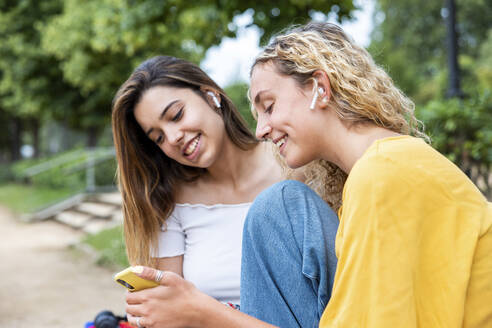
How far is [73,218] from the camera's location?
1025cm

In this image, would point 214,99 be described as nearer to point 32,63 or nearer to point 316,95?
point 316,95

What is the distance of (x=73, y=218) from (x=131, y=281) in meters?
9.20

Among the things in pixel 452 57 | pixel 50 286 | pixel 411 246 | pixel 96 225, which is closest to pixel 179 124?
pixel 411 246

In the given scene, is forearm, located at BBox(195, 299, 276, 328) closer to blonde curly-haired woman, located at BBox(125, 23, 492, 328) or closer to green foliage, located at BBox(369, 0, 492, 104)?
blonde curly-haired woman, located at BBox(125, 23, 492, 328)

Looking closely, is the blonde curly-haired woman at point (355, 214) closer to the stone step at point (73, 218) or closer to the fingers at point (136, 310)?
the fingers at point (136, 310)

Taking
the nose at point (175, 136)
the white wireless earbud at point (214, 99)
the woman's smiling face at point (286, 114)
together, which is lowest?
the nose at point (175, 136)

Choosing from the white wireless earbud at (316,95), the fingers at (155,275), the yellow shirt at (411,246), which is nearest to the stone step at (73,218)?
the fingers at (155,275)

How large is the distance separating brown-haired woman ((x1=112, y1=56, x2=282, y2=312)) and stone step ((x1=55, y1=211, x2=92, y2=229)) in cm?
768

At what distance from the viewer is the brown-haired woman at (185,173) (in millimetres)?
2275

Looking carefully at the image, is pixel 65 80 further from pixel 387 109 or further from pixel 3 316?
pixel 387 109

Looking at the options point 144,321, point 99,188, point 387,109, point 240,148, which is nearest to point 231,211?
point 240,148

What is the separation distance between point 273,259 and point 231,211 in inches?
32.9

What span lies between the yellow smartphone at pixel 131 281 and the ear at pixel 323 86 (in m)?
0.86

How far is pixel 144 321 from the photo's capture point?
1.79 m
